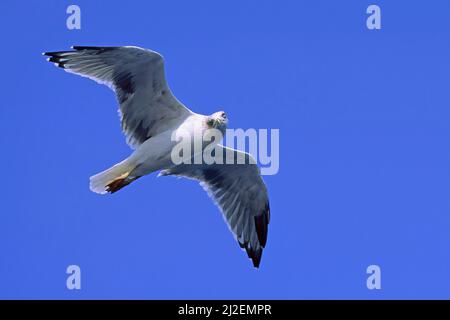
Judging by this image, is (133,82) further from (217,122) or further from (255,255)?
(255,255)

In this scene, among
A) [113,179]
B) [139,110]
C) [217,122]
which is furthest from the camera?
[139,110]

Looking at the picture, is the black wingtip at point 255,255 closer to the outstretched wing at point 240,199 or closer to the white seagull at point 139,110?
the outstretched wing at point 240,199

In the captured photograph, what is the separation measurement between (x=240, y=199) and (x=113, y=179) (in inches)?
70.3

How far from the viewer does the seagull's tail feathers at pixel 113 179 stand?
1051cm

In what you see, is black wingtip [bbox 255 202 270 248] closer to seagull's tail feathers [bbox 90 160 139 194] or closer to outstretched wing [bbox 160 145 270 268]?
outstretched wing [bbox 160 145 270 268]

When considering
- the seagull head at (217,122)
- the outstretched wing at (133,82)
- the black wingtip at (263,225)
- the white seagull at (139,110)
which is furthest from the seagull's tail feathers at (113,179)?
the black wingtip at (263,225)

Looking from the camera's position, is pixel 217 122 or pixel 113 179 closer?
pixel 217 122

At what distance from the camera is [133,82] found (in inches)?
420

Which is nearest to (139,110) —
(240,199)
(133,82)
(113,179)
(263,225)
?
(133,82)

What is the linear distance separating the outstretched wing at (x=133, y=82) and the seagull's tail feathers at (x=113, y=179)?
0.48m

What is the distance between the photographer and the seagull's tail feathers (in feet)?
34.5
